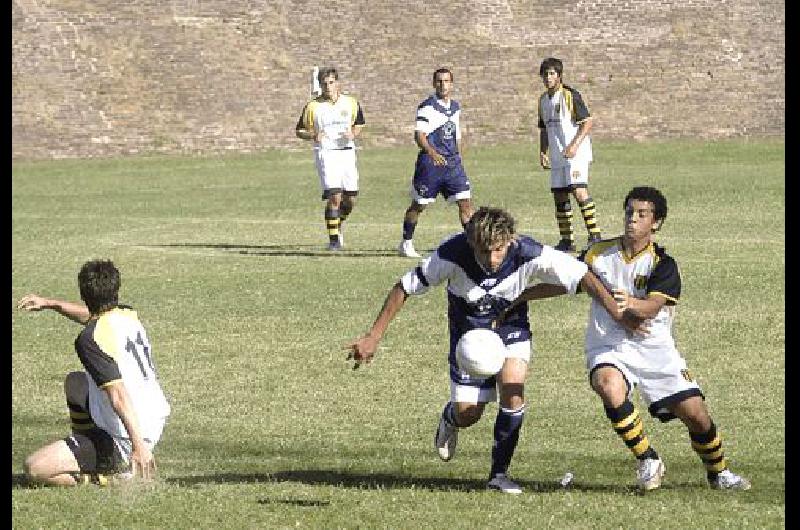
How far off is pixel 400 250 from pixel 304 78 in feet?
82.5

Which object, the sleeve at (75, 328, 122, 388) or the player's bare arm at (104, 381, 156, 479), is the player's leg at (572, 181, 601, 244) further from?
the sleeve at (75, 328, 122, 388)

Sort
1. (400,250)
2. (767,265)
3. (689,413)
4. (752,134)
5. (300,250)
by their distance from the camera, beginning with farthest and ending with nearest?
(752,134) → (300,250) → (400,250) → (767,265) → (689,413)

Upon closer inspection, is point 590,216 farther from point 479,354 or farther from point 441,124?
point 479,354

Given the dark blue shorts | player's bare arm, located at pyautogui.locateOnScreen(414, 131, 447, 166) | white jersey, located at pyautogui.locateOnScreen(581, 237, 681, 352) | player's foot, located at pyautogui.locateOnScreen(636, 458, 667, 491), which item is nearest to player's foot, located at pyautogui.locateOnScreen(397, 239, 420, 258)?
the dark blue shorts

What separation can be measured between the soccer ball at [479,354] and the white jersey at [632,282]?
0.70m

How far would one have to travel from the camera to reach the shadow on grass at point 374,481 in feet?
35.7

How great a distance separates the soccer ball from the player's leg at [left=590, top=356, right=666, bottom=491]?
2.09 ft

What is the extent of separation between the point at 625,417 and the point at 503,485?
873 mm

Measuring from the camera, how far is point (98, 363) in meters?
10.6

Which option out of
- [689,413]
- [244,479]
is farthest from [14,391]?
[689,413]

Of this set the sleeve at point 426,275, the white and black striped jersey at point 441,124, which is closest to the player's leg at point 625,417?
the sleeve at point 426,275

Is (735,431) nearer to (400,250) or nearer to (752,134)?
(400,250)

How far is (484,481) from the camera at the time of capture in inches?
441

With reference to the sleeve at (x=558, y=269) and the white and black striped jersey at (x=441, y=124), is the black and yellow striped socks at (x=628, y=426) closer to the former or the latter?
the sleeve at (x=558, y=269)
